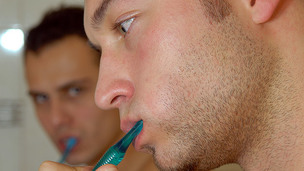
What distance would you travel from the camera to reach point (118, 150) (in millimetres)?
675

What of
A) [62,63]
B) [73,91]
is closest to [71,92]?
[73,91]

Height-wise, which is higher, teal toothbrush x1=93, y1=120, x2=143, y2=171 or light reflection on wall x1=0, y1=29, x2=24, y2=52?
teal toothbrush x1=93, y1=120, x2=143, y2=171

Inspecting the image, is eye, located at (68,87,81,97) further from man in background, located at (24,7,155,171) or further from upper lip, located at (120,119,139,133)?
upper lip, located at (120,119,139,133)

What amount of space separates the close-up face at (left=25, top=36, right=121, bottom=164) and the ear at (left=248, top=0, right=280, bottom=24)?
2.90ft

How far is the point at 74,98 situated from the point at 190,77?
87 centimetres

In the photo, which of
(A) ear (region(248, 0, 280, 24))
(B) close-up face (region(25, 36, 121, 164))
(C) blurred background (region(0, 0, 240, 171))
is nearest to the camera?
(A) ear (region(248, 0, 280, 24))

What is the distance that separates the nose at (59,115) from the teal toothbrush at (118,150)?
0.77 m

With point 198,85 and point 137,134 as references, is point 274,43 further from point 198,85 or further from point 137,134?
point 137,134

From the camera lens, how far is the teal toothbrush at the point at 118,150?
67 centimetres

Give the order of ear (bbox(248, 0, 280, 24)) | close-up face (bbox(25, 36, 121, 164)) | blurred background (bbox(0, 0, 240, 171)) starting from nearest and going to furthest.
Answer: ear (bbox(248, 0, 280, 24)) < close-up face (bbox(25, 36, 121, 164)) < blurred background (bbox(0, 0, 240, 171))

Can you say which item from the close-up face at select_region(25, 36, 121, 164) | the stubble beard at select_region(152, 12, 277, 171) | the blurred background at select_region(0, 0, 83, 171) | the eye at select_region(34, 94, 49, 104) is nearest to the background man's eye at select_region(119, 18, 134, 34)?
the stubble beard at select_region(152, 12, 277, 171)

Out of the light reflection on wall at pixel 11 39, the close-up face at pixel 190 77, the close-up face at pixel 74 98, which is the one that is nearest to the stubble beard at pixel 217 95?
the close-up face at pixel 190 77

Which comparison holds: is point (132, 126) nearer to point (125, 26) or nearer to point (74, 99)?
point (125, 26)

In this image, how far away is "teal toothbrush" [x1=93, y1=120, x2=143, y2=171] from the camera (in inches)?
26.4
